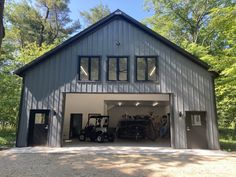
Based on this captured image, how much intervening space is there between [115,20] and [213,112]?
24.7 ft

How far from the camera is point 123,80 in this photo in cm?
1190

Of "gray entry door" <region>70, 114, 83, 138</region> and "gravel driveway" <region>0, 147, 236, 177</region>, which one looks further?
"gray entry door" <region>70, 114, 83, 138</region>

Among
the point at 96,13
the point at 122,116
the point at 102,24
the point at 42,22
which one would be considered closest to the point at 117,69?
the point at 102,24

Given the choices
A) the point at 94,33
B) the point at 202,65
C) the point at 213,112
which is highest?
the point at 94,33

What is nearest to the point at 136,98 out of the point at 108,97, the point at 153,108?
the point at 108,97

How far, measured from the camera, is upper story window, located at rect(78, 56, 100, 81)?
11945 mm

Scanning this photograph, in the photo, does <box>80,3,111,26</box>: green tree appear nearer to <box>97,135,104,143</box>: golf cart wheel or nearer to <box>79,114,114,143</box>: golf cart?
<box>79,114,114,143</box>: golf cart

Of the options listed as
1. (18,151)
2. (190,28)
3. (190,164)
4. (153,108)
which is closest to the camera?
(190,164)

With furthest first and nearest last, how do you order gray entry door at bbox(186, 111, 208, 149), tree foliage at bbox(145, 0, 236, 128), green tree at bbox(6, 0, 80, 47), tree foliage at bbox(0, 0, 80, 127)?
green tree at bbox(6, 0, 80, 47)
tree foliage at bbox(0, 0, 80, 127)
tree foliage at bbox(145, 0, 236, 128)
gray entry door at bbox(186, 111, 208, 149)

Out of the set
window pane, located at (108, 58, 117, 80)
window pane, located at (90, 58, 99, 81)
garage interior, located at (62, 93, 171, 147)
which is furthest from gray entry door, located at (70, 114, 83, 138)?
window pane, located at (108, 58, 117, 80)

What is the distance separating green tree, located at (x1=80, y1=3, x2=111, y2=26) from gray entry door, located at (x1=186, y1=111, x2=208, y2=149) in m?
22.0

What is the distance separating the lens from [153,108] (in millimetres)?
20156

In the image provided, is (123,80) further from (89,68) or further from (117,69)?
(89,68)

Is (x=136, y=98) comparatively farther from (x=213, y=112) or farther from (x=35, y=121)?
(x=35, y=121)
